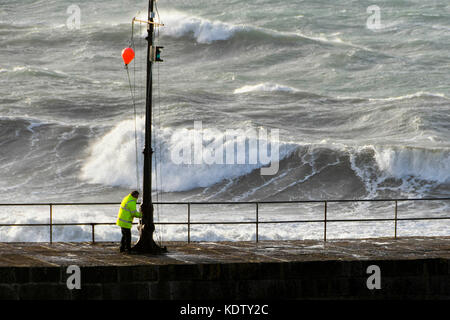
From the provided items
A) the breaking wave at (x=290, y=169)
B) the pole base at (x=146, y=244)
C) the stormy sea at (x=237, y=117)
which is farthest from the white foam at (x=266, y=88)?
the pole base at (x=146, y=244)

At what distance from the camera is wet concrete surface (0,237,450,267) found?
12148 millimetres

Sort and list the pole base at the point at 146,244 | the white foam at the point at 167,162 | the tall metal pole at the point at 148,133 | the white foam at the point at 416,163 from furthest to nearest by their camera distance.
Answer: the white foam at the point at 416,163, the white foam at the point at 167,162, the pole base at the point at 146,244, the tall metal pole at the point at 148,133

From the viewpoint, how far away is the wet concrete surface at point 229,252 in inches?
478

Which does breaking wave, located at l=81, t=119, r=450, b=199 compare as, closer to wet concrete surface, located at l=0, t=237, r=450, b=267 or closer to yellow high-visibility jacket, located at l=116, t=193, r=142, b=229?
wet concrete surface, located at l=0, t=237, r=450, b=267

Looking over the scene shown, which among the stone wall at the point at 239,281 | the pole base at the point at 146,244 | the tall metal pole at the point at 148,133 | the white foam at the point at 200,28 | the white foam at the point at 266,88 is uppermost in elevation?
the white foam at the point at 200,28

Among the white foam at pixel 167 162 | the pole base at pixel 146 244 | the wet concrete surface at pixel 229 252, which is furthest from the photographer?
Answer: the white foam at pixel 167 162

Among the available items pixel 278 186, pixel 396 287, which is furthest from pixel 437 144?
pixel 396 287

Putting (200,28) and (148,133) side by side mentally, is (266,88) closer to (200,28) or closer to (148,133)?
(200,28)

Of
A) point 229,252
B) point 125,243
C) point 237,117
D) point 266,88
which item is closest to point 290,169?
point 237,117

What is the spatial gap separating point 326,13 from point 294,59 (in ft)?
29.4

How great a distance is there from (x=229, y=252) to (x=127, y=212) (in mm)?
1682

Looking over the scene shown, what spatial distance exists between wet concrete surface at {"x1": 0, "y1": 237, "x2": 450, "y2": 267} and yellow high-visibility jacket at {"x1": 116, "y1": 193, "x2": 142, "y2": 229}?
445 mm

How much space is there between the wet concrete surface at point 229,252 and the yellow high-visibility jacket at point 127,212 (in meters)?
0.44

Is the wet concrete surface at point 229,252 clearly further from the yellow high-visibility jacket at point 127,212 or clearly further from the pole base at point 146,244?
the yellow high-visibility jacket at point 127,212
